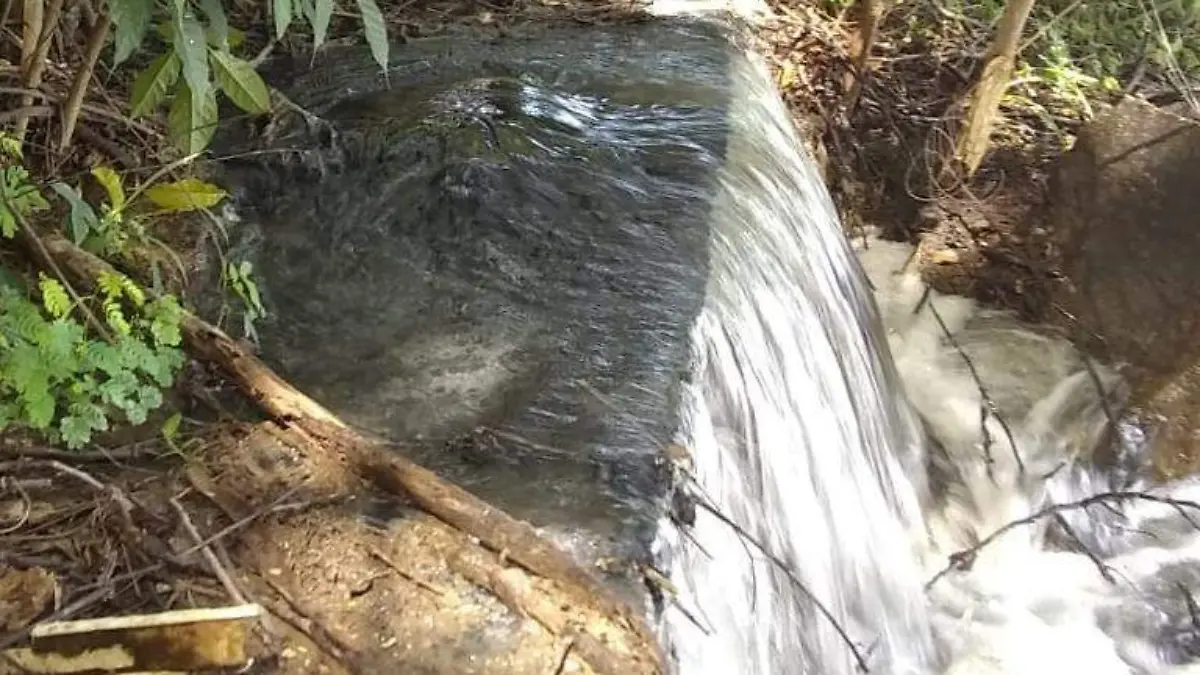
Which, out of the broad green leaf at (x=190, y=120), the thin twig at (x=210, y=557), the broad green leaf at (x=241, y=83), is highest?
the broad green leaf at (x=241, y=83)

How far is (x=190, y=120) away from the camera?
2.56m

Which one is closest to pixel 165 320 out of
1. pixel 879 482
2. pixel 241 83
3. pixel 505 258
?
pixel 241 83

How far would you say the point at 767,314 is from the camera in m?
3.09

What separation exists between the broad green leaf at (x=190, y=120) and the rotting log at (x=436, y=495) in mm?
292

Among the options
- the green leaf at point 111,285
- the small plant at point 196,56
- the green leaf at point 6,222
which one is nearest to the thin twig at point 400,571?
the green leaf at point 111,285

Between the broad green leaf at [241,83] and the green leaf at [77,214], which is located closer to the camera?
the green leaf at [77,214]


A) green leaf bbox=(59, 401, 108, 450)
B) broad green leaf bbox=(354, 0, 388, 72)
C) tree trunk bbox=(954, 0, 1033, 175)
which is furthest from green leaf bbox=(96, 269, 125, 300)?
tree trunk bbox=(954, 0, 1033, 175)

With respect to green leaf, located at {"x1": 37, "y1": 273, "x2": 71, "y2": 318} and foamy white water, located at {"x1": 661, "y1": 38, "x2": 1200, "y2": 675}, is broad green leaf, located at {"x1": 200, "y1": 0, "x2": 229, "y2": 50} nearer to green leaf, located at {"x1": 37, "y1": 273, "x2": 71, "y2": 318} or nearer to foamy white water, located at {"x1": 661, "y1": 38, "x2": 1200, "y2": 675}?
green leaf, located at {"x1": 37, "y1": 273, "x2": 71, "y2": 318}

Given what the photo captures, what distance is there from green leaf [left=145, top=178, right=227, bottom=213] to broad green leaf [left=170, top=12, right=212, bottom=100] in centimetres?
50

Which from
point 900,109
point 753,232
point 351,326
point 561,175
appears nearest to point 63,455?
point 351,326

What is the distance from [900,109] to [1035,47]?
2.52 feet

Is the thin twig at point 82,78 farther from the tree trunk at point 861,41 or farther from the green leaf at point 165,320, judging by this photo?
the tree trunk at point 861,41

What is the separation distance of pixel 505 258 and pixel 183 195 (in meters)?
0.70

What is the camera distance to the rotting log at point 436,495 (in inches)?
73.0
